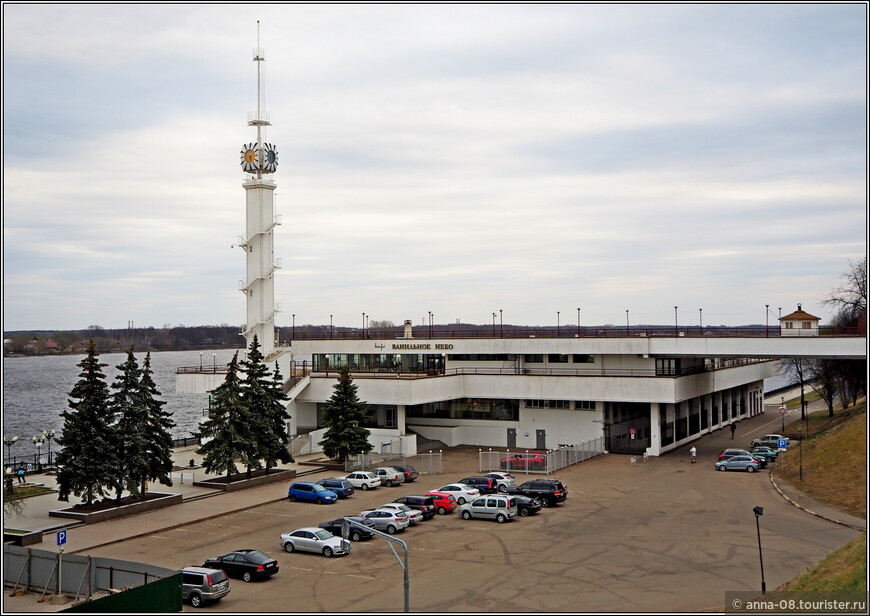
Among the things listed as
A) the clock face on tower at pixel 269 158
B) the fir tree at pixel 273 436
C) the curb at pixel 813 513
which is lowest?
the curb at pixel 813 513

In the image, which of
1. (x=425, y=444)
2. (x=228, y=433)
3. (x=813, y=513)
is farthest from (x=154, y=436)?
(x=813, y=513)

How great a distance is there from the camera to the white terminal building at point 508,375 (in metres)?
62.9

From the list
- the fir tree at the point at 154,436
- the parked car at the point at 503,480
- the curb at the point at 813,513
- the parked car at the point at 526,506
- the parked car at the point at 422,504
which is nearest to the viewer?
the curb at the point at 813,513

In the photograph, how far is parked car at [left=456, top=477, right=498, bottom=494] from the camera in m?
49.0

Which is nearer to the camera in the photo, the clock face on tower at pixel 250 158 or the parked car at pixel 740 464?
the parked car at pixel 740 464

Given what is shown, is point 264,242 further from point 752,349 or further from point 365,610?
point 365,610

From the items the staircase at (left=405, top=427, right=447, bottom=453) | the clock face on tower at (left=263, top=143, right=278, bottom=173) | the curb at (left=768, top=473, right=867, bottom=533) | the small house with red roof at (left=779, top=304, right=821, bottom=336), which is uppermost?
the clock face on tower at (left=263, top=143, right=278, bottom=173)

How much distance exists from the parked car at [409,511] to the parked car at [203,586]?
1216 centimetres

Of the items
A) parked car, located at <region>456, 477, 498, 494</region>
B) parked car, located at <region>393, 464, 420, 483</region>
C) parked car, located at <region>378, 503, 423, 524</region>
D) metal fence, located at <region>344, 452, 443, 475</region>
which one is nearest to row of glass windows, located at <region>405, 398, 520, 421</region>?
metal fence, located at <region>344, 452, 443, 475</region>

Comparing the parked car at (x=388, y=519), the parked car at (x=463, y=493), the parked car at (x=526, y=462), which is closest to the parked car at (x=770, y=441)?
the parked car at (x=526, y=462)

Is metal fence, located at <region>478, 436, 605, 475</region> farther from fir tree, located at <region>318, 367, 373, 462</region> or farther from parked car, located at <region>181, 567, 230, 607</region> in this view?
parked car, located at <region>181, 567, 230, 607</region>

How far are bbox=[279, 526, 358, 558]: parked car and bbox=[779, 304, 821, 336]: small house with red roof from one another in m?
40.4

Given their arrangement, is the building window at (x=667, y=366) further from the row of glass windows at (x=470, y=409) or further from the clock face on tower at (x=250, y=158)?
the clock face on tower at (x=250, y=158)

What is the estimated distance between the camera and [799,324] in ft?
201
